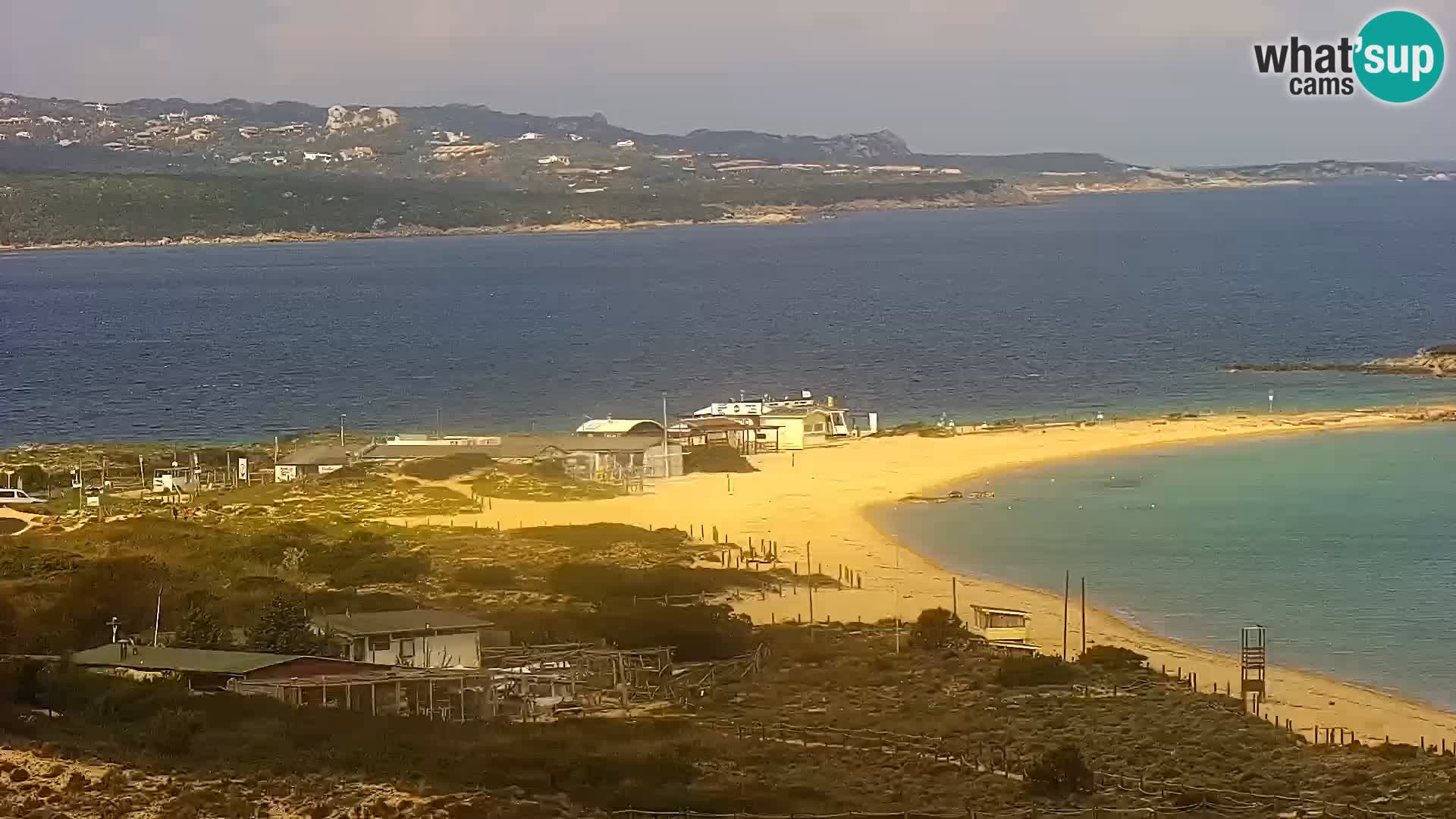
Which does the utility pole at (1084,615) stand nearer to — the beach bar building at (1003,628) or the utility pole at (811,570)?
the beach bar building at (1003,628)

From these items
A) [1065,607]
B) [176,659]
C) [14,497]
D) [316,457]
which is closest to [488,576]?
[176,659]

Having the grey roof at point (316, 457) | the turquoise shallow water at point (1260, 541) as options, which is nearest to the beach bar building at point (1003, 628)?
the turquoise shallow water at point (1260, 541)

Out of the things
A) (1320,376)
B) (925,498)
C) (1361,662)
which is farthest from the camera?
(1320,376)

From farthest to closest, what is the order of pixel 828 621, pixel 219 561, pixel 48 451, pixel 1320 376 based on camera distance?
pixel 1320 376 → pixel 48 451 → pixel 219 561 → pixel 828 621

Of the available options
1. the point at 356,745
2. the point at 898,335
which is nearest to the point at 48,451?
the point at 356,745

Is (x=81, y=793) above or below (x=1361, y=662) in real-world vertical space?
above

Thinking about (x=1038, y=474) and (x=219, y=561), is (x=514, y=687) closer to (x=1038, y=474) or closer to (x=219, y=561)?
(x=219, y=561)

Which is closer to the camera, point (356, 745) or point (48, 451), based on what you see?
point (356, 745)
